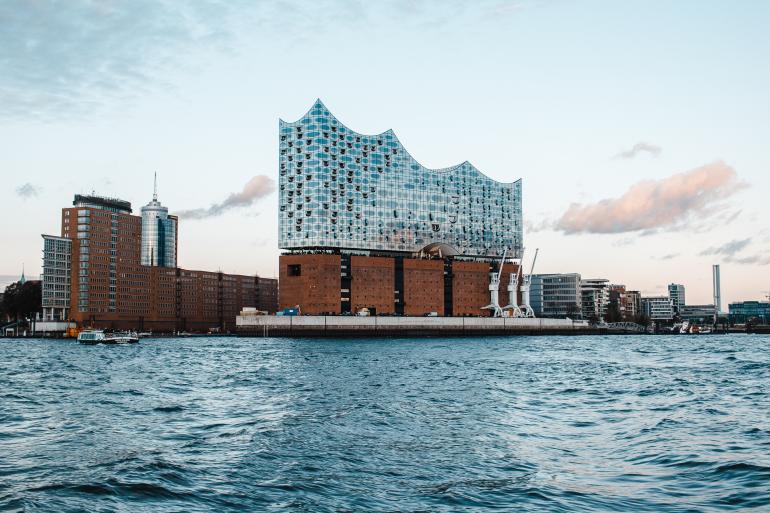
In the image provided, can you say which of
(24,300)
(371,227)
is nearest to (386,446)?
(371,227)

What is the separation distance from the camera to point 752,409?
93.7 feet

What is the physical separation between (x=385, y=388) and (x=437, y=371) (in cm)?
1342

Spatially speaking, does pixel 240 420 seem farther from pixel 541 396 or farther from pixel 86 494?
pixel 541 396

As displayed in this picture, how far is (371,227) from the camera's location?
149500mm

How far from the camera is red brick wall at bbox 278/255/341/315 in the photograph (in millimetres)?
137750

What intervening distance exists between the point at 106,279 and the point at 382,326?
64575mm

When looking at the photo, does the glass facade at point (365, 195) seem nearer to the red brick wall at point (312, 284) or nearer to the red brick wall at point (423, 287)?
the red brick wall at point (312, 284)

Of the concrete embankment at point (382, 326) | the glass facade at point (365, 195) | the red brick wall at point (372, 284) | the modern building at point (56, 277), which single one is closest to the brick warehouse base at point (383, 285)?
the red brick wall at point (372, 284)

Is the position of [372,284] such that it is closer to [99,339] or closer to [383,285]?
[383,285]

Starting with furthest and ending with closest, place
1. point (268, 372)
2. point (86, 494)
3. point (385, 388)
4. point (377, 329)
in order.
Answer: point (377, 329), point (268, 372), point (385, 388), point (86, 494)

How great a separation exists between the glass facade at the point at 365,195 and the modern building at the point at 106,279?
4673 cm

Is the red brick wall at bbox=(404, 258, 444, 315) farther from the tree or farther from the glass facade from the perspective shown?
the tree

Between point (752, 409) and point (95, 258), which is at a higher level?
point (95, 258)

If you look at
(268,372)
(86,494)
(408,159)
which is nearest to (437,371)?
(268,372)
